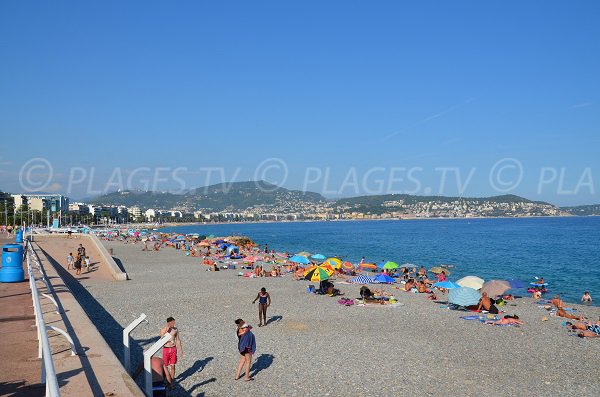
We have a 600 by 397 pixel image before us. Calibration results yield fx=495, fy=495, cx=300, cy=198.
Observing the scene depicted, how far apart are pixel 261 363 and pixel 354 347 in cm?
285

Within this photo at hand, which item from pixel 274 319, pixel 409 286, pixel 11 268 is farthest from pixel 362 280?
pixel 11 268

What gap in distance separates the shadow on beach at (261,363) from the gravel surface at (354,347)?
0.02 metres

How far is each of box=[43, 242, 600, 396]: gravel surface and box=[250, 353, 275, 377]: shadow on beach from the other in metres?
→ 0.02

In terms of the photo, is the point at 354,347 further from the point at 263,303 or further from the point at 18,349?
the point at 18,349

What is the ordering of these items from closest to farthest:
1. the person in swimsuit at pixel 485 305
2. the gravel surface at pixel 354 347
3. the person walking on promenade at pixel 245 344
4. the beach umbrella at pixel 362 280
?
the person walking on promenade at pixel 245 344 < the gravel surface at pixel 354 347 < the person in swimsuit at pixel 485 305 < the beach umbrella at pixel 362 280

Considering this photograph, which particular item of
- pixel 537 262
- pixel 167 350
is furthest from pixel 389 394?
pixel 537 262

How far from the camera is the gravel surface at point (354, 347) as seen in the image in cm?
1008

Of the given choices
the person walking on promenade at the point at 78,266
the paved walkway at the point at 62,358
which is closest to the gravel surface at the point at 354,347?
the paved walkway at the point at 62,358

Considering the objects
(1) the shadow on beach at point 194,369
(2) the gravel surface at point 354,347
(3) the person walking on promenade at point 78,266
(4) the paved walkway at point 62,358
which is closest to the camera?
(4) the paved walkway at point 62,358

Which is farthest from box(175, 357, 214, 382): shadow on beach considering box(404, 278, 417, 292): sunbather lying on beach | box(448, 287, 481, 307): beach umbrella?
box(404, 278, 417, 292): sunbather lying on beach

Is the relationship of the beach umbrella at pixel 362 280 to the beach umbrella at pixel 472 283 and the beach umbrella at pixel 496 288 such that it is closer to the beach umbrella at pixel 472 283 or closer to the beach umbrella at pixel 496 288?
the beach umbrella at pixel 472 283

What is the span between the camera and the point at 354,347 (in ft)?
42.8

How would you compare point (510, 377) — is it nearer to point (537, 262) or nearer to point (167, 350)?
point (167, 350)

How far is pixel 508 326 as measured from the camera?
16.4 meters
